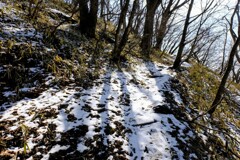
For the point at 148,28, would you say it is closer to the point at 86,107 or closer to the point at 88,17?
the point at 88,17

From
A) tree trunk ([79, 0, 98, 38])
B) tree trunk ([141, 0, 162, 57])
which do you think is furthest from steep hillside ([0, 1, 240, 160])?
tree trunk ([141, 0, 162, 57])

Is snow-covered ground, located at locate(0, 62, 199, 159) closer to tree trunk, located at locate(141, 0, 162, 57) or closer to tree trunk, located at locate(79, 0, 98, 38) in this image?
tree trunk, located at locate(79, 0, 98, 38)

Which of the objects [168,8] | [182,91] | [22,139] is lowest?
[22,139]

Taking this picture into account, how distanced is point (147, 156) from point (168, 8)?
11068 mm

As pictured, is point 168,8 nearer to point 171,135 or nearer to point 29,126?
point 171,135

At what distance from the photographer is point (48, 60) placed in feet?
15.4

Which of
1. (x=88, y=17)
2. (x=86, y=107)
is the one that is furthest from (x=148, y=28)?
(x=86, y=107)

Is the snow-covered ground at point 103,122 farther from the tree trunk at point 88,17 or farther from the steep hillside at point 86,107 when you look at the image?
the tree trunk at point 88,17

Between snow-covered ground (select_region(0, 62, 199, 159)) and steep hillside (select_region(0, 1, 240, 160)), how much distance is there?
14 mm

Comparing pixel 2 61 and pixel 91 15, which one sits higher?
pixel 91 15

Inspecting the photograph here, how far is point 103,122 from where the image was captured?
11.3 feet

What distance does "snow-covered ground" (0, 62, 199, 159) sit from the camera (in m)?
2.87

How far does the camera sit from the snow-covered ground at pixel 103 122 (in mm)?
2865

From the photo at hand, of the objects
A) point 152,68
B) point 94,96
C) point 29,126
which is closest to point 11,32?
point 94,96
